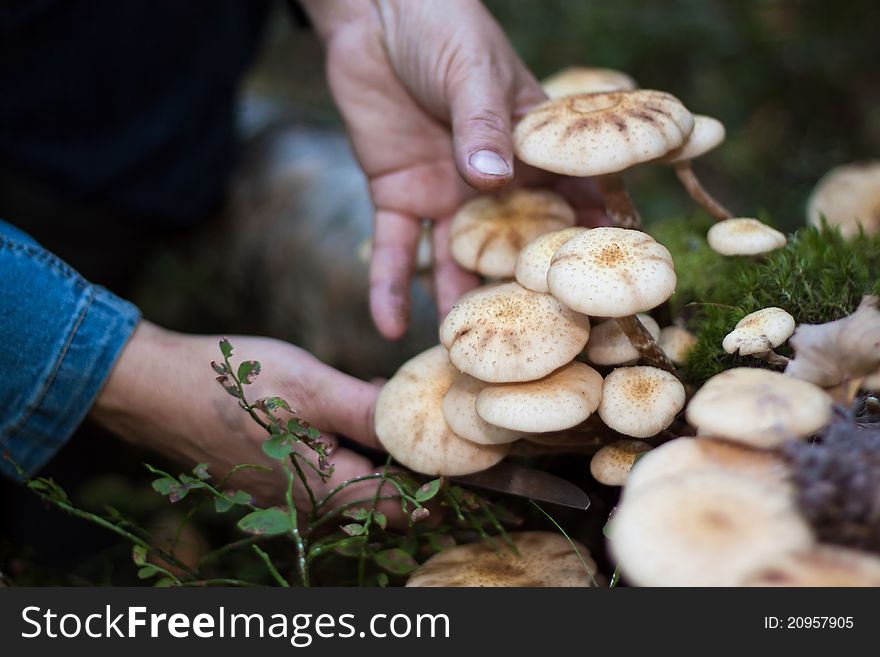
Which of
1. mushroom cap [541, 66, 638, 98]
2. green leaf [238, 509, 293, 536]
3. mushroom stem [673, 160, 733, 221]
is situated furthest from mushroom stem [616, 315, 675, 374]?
mushroom cap [541, 66, 638, 98]

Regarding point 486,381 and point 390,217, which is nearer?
point 486,381

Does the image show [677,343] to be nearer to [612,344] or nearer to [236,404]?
[612,344]

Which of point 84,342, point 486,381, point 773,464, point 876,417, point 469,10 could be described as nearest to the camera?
point 773,464

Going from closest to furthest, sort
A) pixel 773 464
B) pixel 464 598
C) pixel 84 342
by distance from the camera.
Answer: pixel 773 464 → pixel 464 598 → pixel 84 342

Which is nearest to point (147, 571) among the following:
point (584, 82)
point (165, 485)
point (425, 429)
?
point (165, 485)

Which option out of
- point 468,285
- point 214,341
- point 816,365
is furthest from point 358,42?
point 816,365

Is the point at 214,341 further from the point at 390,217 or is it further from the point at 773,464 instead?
the point at 773,464

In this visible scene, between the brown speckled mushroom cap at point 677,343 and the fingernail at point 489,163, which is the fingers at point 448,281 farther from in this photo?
the brown speckled mushroom cap at point 677,343
